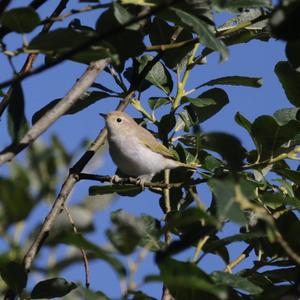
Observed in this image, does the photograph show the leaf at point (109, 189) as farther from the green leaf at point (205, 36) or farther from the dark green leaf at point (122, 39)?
the green leaf at point (205, 36)

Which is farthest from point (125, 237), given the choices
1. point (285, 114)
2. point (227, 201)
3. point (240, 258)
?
point (285, 114)

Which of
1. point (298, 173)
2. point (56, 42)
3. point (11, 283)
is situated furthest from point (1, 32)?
point (298, 173)

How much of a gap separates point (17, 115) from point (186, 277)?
61cm

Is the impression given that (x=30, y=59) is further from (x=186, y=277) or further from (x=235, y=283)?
(x=186, y=277)

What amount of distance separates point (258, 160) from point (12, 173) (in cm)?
159

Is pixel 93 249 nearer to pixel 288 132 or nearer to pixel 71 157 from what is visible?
pixel 71 157

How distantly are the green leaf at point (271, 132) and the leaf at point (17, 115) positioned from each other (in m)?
0.85

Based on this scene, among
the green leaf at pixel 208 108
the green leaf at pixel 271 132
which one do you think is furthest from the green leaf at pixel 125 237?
the green leaf at pixel 208 108

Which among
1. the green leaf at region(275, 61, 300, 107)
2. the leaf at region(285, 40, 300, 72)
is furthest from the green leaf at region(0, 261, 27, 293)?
the green leaf at region(275, 61, 300, 107)

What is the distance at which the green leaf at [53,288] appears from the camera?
1859 millimetres

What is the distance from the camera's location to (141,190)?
8.82ft

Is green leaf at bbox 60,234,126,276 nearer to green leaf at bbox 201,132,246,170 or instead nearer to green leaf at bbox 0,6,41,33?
green leaf at bbox 201,132,246,170

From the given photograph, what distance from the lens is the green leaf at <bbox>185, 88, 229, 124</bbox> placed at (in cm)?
276

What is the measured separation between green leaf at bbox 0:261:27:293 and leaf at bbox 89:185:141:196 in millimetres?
769
